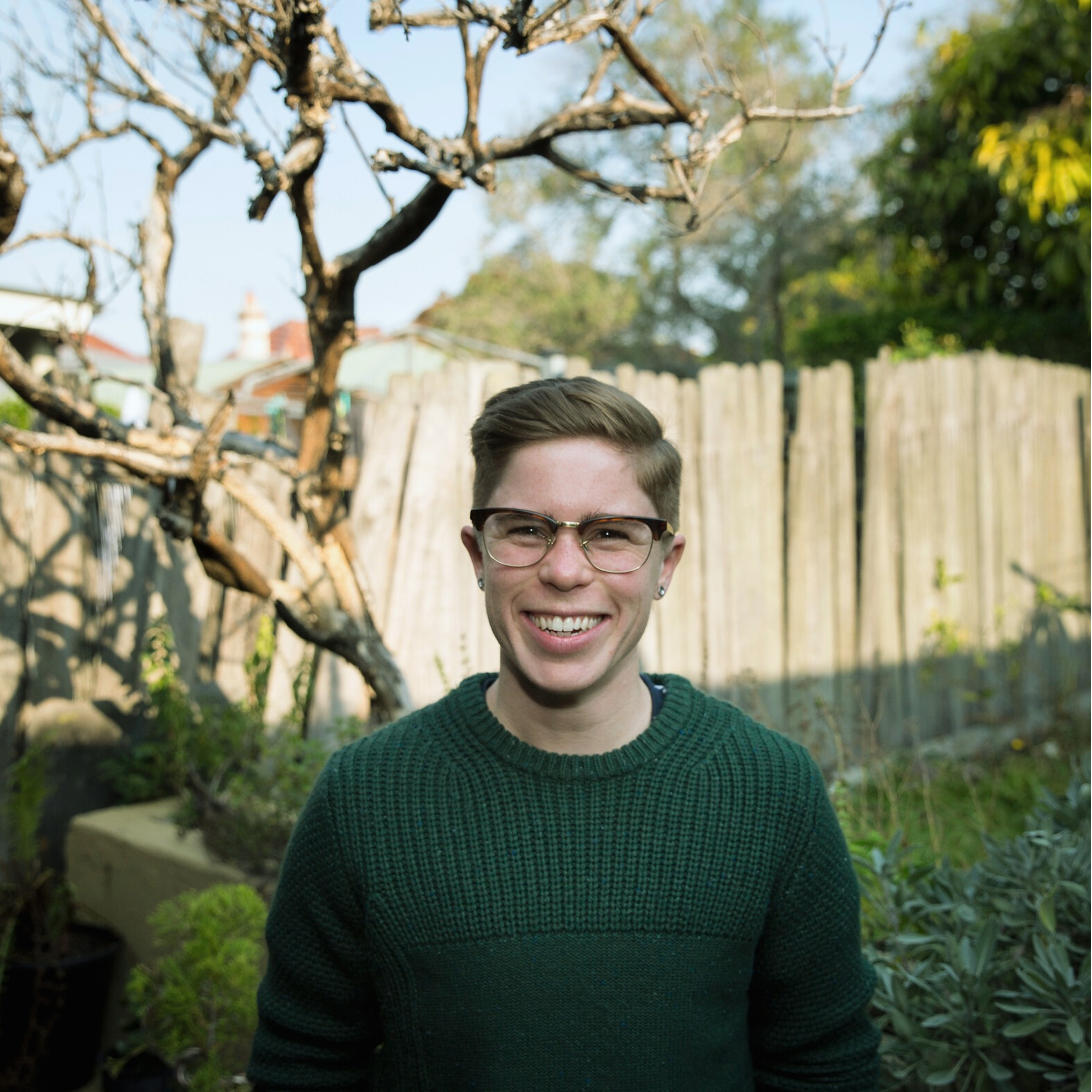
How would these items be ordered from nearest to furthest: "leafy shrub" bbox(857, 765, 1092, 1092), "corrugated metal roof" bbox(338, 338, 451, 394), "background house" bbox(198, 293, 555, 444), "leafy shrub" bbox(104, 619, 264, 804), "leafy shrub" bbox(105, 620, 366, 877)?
"leafy shrub" bbox(857, 765, 1092, 1092)
"leafy shrub" bbox(105, 620, 366, 877)
"leafy shrub" bbox(104, 619, 264, 804)
"background house" bbox(198, 293, 555, 444)
"corrugated metal roof" bbox(338, 338, 451, 394)

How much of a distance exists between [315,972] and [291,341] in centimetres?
2183

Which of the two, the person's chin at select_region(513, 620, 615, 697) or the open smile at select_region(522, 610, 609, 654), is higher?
the open smile at select_region(522, 610, 609, 654)

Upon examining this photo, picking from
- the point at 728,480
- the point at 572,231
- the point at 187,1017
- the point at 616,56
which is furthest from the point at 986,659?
the point at 572,231

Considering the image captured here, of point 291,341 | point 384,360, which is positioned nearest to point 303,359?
point 384,360

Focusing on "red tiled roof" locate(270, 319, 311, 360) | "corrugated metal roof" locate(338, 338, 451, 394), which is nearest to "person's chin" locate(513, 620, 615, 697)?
"red tiled roof" locate(270, 319, 311, 360)

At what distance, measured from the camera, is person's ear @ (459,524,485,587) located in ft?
5.37

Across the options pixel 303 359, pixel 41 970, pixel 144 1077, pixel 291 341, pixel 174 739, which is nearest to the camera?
pixel 144 1077

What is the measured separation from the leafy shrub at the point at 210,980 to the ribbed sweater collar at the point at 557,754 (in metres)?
1.31

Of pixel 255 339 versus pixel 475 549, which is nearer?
pixel 475 549

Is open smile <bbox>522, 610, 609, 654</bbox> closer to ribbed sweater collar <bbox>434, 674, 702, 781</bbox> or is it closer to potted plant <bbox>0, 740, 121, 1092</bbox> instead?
ribbed sweater collar <bbox>434, 674, 702, 781</bbox>

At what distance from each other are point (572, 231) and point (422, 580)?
2079 centimetres

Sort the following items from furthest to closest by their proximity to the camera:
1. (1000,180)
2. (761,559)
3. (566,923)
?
(1000,180)
(761,559)
(566,923)

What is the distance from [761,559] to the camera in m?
4.92

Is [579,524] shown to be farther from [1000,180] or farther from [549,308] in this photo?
[549,308]
